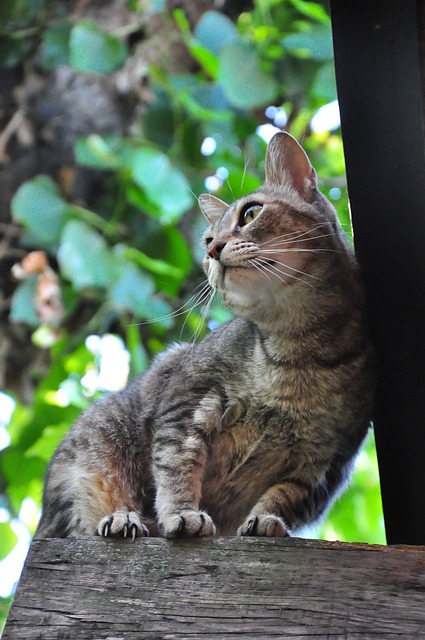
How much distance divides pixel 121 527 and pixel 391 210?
947 millimetres

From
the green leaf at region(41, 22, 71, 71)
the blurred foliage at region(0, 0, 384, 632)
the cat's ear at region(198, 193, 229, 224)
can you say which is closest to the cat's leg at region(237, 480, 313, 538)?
the cat's ear at region(198, 193, 229, 224)

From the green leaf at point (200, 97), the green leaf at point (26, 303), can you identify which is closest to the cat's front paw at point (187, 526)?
the green leaf at point (26, 303)

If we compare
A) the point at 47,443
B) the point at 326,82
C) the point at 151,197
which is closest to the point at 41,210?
the point at 151,197

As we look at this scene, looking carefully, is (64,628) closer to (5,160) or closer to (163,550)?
(163,550)

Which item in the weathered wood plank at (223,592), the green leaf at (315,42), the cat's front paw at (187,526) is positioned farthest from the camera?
the green leaf at (315,42)

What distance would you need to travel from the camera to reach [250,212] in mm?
2523

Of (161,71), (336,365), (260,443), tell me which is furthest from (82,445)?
(161,71)

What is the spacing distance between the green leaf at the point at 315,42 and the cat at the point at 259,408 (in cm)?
143

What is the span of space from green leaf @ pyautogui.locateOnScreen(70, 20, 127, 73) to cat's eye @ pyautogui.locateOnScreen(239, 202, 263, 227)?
182 cm

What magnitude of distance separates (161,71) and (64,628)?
320 centimetres

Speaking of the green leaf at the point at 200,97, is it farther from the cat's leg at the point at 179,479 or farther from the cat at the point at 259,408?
the cat's leg at the point at 179,479

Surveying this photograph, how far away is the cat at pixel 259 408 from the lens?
2350 millimetres

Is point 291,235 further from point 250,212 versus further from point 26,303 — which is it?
point 26,303

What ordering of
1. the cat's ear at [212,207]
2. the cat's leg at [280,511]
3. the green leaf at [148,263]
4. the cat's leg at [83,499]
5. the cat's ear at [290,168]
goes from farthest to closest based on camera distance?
the green leaf at [148,263] < the cat's ear at [212,207] < the cat's ear at [290,168] < the cat's leg at [83,499] < the cat's leg at [280,511]
